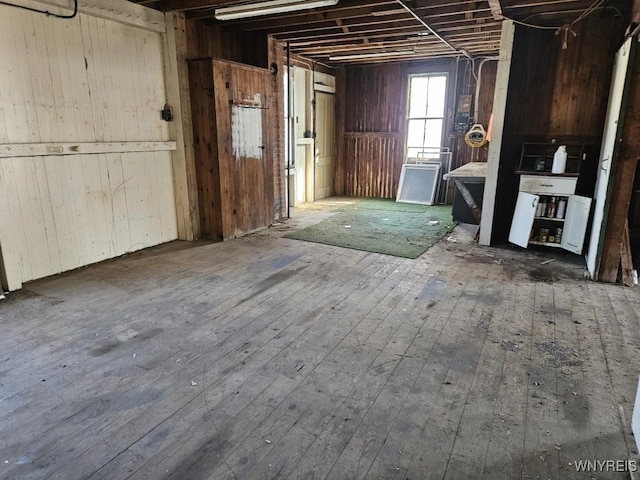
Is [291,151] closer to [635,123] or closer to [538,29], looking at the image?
[538,29]

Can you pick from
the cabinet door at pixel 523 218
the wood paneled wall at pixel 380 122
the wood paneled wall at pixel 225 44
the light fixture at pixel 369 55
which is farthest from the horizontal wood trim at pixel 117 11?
the wood paneled wall at pixel 380 122

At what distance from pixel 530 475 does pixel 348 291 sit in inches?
79.8

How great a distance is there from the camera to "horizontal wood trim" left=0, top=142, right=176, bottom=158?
11.1ft

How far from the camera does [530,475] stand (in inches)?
63.9

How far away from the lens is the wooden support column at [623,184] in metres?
3.39

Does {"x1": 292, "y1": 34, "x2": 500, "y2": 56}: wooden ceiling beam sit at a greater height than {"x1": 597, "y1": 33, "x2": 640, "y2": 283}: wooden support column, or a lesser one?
greater

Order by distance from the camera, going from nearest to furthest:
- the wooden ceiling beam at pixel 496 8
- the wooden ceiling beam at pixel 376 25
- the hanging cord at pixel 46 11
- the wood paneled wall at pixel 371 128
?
1. the hanging cord at pixel 46 11
2. the wooden ceiling beam at pixel 496 8
3. the wooden ceiling beam at pixel 376 25
4. the wood paneled wall at pixel 371 128

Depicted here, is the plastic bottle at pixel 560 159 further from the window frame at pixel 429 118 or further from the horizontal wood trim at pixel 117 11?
the horizontal wood trim at pixel 117 11

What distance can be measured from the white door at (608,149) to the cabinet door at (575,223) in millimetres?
83

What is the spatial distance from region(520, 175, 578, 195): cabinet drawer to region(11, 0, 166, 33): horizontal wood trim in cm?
430

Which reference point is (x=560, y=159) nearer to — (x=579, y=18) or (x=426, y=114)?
(x=579, y=18)

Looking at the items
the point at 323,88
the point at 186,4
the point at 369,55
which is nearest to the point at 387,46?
the point at 369,55

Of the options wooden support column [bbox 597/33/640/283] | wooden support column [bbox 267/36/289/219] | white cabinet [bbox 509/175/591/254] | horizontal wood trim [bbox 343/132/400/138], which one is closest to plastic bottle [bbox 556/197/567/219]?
white cabinet [bbox 509/175/591/254]

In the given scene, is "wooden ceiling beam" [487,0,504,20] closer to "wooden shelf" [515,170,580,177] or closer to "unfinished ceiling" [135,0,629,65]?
"unfinished ceiling" [135,0,629,65]
